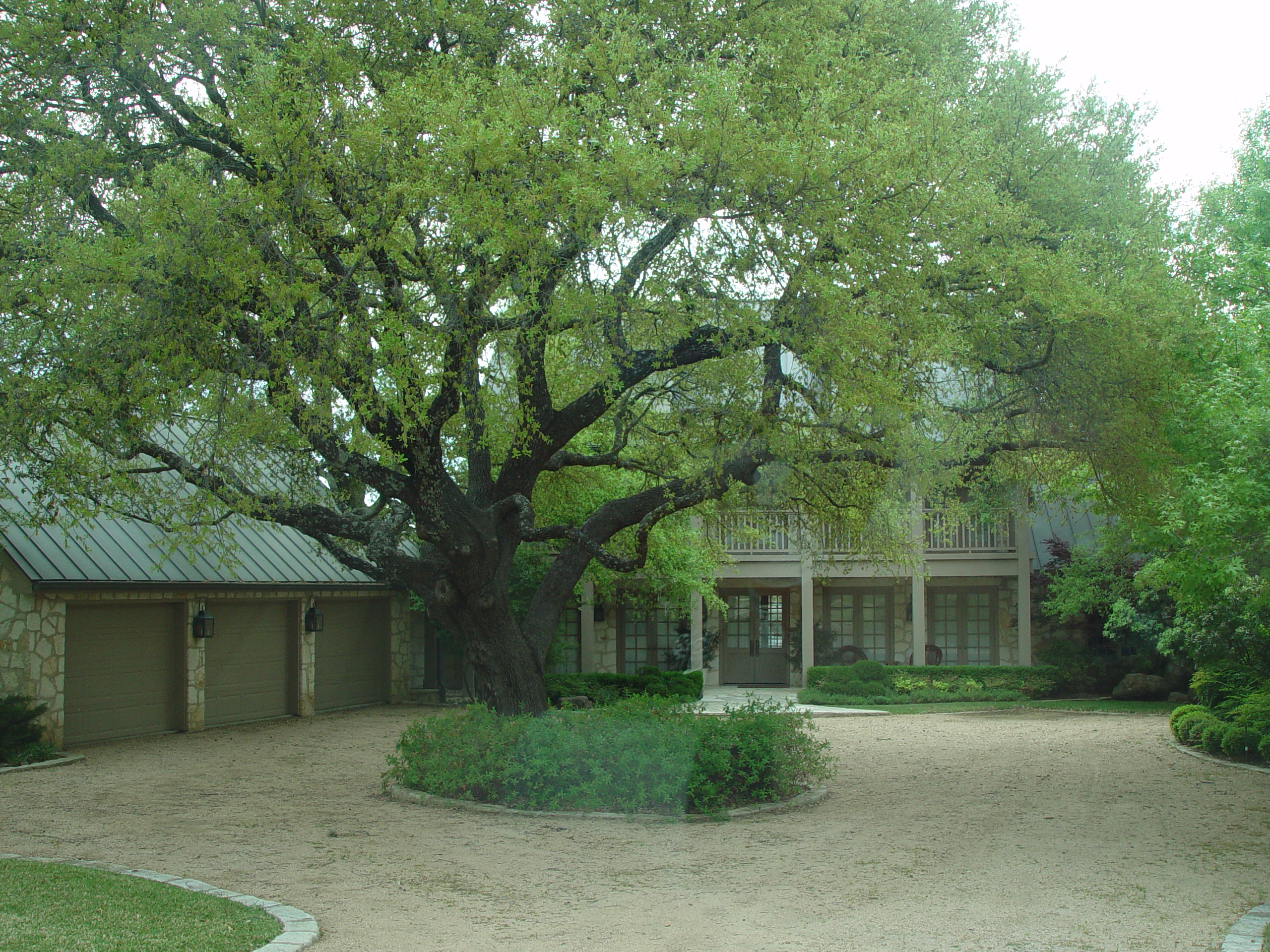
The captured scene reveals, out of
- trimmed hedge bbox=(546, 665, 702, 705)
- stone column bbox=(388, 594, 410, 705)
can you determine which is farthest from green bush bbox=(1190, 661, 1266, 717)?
stone column bbox=(388, 594, 410, 705)

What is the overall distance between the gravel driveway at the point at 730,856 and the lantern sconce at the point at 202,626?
2.75 metres

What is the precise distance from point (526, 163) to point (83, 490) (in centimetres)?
495

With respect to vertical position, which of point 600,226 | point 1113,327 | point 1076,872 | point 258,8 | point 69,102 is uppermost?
point 258,8

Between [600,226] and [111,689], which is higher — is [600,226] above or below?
above

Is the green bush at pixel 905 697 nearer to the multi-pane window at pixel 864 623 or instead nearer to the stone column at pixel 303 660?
the multi-pane window at pixel 864 623

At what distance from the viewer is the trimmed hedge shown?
19.3 meters

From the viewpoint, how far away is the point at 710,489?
10.6 m

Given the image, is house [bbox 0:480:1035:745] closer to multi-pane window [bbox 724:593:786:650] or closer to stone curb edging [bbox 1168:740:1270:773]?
multi-pane window [bbox 724:593:786:650]

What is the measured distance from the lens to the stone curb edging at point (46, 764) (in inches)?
474

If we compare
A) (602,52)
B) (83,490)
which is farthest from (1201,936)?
(83,490)

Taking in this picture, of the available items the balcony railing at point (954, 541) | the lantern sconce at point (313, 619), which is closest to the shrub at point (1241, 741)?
the balcony railing at point (954, 541)

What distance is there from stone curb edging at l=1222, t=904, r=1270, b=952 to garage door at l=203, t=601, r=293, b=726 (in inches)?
570

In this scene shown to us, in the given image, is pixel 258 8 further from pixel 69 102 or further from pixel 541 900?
pixel 541 900

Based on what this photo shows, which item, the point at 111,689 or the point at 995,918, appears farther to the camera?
the point at 111,689
